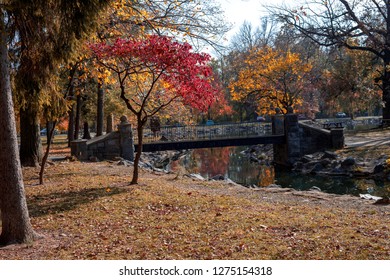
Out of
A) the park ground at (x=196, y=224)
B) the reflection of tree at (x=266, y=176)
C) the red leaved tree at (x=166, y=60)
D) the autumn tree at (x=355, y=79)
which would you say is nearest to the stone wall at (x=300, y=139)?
the reflection of tree at (x=266, y=176)

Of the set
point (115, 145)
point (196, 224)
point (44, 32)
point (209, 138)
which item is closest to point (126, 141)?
point (115, 145)

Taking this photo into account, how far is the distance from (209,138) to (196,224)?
59.6 feet

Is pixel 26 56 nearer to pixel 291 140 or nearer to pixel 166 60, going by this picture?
pixel 166 60

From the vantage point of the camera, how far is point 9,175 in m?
6.24

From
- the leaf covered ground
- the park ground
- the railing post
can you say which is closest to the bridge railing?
the railing post

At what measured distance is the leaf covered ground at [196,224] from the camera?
5715mm

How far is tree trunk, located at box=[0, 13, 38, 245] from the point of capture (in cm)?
618

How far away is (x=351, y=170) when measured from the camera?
20000 millimetres

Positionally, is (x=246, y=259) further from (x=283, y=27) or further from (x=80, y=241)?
(x=283, y=27)

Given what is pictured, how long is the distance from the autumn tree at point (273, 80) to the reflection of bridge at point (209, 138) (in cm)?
460

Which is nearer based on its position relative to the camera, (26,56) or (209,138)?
(26,56)

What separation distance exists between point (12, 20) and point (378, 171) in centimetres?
1598

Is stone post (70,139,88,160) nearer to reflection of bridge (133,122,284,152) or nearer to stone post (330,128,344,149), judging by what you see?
reflection of bridge (133,122,284,152)

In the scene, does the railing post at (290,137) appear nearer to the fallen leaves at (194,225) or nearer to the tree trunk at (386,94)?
the tree trunk at (386,94)
